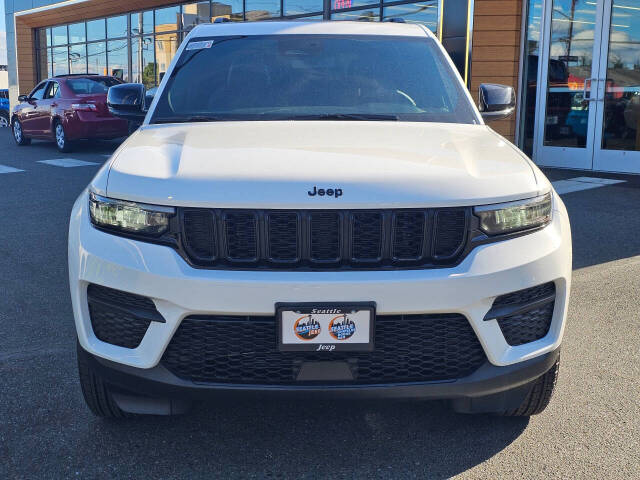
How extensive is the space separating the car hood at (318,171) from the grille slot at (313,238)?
0.04m

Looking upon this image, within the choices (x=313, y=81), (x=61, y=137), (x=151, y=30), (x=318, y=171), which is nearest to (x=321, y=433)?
(x=318, y=171)

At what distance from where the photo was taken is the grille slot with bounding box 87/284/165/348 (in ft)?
8.18

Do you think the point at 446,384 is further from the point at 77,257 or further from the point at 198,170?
the point at 77,257

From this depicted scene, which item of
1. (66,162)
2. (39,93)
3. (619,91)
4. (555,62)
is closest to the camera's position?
(619,91)

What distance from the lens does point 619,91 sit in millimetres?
11023

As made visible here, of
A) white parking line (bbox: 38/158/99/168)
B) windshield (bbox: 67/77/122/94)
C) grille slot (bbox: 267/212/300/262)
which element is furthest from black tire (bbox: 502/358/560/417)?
windshield (bbox: 67/77/122/94)

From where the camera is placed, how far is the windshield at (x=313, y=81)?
370 centimetres

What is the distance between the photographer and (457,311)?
8.03 ft

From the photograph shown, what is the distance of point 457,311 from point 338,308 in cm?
39

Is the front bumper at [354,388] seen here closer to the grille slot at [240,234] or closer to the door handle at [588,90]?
the grille slot at [240,234]

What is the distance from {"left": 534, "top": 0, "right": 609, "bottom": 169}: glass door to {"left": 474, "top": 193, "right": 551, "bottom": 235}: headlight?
935 cm

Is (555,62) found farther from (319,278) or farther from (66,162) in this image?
(319,278)

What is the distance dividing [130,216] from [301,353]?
75 centimetres

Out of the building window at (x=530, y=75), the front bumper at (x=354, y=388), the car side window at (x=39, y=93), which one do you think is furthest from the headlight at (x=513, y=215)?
the car side window at (x=39, y=93)
